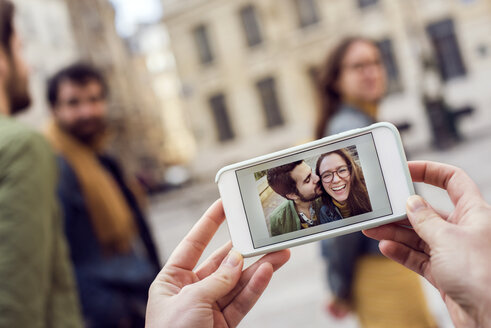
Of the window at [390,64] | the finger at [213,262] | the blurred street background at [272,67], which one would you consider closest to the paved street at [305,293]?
the finger at [213,262]

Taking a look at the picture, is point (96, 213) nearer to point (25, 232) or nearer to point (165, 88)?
point (25, 232)

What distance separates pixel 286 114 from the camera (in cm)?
1711

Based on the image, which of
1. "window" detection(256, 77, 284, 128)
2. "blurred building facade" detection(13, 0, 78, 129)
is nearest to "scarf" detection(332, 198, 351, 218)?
"blurred building facade" detection(13, 0, 78, 129)

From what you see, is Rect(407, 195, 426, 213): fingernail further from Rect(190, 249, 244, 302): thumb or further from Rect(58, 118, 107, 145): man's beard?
Rect(58, 118, 107, 145): man's beard

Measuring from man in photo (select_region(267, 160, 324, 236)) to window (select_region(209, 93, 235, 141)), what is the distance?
17.2 metres

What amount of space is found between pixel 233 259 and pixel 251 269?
0.19 ft

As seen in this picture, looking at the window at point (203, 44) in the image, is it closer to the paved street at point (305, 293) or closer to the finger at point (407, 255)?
the paved street at point (305, 293)

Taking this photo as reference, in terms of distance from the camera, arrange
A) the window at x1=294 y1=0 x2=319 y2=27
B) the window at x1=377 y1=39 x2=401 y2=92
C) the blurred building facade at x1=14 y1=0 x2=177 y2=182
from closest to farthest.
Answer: the window at x1=377 y1=39 x2=401 y2=92
the window at x1=294 y1=0 x2=319 y2=27
the blurred building facade at x1=14 y1=0 x2=177 y2=182

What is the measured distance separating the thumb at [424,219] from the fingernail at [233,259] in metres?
0.43

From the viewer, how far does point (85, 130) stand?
2623 mm

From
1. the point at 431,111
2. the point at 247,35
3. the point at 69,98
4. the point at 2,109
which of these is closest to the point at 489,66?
the point at 431,111

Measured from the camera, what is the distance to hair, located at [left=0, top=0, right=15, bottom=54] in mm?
1448

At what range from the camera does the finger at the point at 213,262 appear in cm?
120

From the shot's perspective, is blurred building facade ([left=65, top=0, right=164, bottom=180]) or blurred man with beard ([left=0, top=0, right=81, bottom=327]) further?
blurred building facade ([left=65, top=0, right=164, bottom=180])
